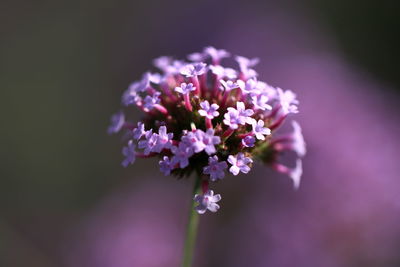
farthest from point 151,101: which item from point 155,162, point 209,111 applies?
point 155,162

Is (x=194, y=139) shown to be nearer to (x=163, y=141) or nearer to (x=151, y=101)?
(x=163, y=141)

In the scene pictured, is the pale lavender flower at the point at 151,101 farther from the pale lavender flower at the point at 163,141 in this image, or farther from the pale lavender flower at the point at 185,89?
the pale lavender flower at the point at 163,141

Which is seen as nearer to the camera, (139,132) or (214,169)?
(214,169)

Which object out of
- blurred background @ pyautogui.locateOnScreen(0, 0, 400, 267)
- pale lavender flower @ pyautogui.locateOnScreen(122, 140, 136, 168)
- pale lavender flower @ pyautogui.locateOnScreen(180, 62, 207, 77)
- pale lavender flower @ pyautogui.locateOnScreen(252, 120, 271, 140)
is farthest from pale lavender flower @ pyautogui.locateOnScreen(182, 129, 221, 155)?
blurred background @ pyautogui.locateOnScreen(0, 0, 400, 267)

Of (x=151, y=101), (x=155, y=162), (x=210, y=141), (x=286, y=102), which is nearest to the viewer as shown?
(x=210, y=141)

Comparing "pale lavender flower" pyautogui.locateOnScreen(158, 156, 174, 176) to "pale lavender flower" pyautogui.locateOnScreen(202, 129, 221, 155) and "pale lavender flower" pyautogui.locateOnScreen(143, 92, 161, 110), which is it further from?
"pale lavender flower" pyautogui.locateOnScreen(143, 92, 161, 110)

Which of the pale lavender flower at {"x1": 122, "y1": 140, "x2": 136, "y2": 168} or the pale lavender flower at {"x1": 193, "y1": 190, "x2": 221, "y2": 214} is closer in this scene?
the pale lavender flower at {"x1": 193, "y1": 190, "x2": 221, "y2": 214}

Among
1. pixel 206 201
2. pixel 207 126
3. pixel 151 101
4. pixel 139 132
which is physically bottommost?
A: pixel 206 201

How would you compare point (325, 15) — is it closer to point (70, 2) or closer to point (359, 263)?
point (70, 2)

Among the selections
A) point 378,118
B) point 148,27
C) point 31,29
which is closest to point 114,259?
point 378,118
